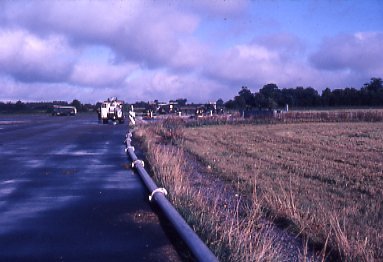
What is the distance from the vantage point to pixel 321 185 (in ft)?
47.3

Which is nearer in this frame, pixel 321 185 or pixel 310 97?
pixel 321 185

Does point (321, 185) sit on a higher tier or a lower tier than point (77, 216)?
lower

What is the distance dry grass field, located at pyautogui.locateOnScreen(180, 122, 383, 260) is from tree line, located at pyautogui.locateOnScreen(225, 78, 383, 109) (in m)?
92.2

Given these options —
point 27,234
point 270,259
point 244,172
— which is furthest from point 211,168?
point 270,259

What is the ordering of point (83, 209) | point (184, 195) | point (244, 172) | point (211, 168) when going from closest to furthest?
point (83, 209) → point (184, 195) → point (244, 172) → point (211, 168)

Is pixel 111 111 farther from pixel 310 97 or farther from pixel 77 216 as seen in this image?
pixel 310 97

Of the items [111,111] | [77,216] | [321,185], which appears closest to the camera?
[77,216]

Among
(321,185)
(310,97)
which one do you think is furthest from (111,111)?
(310,97)

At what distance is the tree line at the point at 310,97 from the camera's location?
120m

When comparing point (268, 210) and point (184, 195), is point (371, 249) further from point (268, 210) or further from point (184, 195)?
point (184, 195)

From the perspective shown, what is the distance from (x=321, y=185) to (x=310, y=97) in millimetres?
122523

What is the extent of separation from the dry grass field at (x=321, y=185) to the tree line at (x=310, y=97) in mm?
92175

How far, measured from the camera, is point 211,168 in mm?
17672

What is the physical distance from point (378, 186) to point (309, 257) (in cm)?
684
